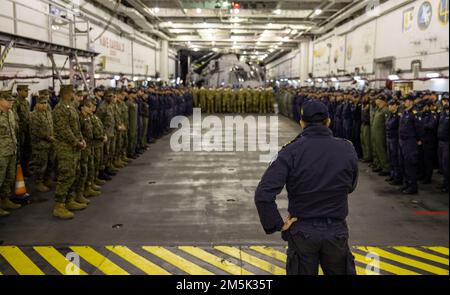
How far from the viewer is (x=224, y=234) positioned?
18.4ft

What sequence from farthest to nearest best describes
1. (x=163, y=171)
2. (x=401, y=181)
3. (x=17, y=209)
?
1. (x=163, y=171)
2. (x=401, y=181)
3. (x=17, y=209)

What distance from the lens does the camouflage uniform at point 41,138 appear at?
7676 mm

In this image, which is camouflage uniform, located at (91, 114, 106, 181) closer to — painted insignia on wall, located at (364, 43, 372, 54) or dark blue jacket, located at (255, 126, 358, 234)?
dark blue jacket, located at (255, 126, 358, 234)

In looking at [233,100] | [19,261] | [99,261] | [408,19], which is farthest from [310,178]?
[233,100]

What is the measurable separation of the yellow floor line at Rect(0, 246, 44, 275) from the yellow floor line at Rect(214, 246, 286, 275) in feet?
6.64

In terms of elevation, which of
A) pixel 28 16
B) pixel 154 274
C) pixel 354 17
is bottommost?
pixel 154 274

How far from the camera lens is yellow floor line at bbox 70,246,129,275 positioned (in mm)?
4453

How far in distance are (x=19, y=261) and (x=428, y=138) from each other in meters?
7.52

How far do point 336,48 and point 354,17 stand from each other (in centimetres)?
303

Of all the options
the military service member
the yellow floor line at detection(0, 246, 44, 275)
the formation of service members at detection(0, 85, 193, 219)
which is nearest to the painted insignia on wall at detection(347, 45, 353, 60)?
the formation of service members at detection(0, 85, 193, 219)

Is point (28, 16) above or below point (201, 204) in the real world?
above

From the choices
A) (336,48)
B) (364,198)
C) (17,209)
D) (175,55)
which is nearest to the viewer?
(17,209)

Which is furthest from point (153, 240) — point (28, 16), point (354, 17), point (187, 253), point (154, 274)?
point (354, 17)

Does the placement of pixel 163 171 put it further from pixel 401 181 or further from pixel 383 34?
pixel 383 34
